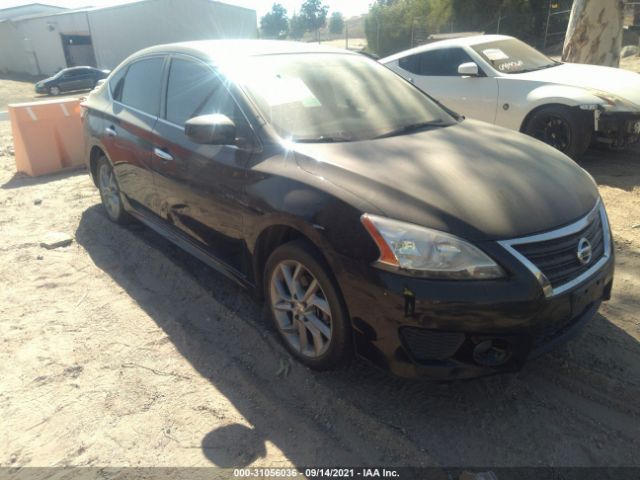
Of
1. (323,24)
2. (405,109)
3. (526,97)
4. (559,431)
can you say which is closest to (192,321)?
(405,109)

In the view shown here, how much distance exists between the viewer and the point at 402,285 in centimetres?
215

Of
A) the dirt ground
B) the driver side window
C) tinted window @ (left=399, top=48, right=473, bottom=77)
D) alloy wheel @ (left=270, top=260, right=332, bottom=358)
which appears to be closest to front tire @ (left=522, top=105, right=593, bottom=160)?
tinted window @ (left=399, top=48, right=473, bottom=77)

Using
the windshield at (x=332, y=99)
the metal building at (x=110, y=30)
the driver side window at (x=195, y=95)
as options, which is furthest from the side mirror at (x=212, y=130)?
the metal building at (x=110, y=30)

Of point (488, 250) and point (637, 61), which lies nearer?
point (488, 250)

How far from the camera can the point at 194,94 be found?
3.48 meters

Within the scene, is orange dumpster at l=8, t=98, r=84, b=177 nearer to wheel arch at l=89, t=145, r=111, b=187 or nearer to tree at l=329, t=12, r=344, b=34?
wheel arch at l=89, t=145, r=111, b=187

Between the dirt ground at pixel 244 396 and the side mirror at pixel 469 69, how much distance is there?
367cm

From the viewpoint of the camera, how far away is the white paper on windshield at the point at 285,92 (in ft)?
10.0

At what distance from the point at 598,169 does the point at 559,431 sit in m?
4.61

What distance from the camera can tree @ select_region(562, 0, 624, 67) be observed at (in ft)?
30.1

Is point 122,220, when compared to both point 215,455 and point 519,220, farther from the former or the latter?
point 519,220

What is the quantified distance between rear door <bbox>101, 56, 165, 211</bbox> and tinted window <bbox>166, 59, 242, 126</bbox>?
0.23 m

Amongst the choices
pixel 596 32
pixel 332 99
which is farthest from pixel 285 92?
pixel 596 32

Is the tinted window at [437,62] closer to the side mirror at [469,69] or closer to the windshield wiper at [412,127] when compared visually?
the side mirror at [469,69]
